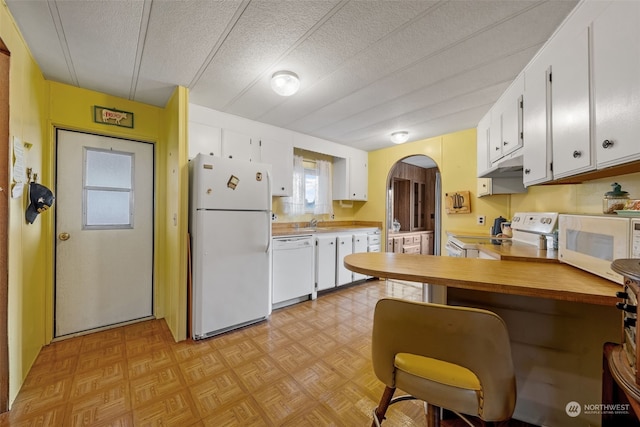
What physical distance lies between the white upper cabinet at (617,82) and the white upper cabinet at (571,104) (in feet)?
0.21

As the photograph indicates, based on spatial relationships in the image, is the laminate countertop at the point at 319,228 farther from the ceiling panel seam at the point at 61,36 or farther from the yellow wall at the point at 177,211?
the ceiling panel seam at the point at 61,36

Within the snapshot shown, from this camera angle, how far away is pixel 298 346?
2.16 meters

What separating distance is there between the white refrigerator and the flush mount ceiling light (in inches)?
31.9

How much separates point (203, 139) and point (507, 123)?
2.83 metres

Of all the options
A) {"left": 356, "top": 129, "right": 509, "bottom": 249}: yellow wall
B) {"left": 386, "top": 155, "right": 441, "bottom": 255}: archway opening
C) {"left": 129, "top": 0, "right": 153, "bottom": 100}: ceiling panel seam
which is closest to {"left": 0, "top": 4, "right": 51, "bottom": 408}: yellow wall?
{"left": 129, "top": 0, "right": 153, "bottom": 100}: ceiling panel seam

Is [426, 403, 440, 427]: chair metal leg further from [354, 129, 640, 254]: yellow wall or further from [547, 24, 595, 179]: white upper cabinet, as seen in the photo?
[354, 129, 640, 254]: yellow wall

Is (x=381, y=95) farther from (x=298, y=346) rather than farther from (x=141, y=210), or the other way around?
(x=141, y=210)

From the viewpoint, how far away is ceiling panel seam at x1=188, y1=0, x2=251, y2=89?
4.50 feet

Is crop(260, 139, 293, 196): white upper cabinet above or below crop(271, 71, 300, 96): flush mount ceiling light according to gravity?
below

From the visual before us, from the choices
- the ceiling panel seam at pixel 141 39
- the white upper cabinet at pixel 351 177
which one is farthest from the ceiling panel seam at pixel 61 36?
the white upper cabinet at pixel 351 177

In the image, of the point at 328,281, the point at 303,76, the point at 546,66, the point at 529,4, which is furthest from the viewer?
the point at 328,281

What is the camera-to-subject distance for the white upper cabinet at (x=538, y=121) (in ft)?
4.94

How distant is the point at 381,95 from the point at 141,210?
2714 millimetres

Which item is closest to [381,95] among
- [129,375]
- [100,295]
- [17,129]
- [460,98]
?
[460,98]
